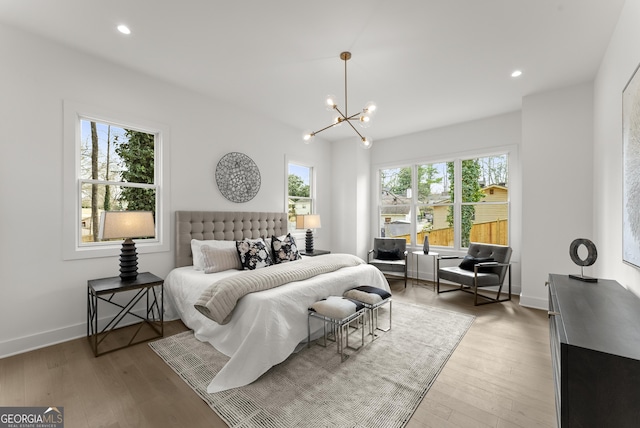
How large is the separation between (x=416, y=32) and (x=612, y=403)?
9.12 feet

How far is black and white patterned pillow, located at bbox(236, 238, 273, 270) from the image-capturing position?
131 inches

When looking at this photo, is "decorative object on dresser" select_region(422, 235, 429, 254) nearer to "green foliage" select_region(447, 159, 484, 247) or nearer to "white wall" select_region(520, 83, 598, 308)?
"green foliage" select_region(447, 159, 484, 247)

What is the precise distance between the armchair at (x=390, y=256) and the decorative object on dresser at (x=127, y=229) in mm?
3577

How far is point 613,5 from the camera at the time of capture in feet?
6.99

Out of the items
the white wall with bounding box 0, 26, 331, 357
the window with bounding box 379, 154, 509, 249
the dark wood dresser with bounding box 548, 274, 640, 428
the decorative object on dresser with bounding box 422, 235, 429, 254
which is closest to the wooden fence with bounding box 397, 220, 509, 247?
the window with bounding box 379, 154, 509, 249

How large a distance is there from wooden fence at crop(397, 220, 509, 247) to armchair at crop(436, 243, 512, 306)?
454mm

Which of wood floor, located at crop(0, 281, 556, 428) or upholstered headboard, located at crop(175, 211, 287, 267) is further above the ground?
upholstered headboard, located at crop(175, 211, 287, 267)

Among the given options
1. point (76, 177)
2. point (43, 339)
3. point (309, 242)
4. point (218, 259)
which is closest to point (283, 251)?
point (218, 259)

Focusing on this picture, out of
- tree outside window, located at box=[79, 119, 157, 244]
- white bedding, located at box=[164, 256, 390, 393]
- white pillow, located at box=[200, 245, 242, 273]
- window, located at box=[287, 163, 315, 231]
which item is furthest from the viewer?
window, located at box=[287, 163, 315, 231]

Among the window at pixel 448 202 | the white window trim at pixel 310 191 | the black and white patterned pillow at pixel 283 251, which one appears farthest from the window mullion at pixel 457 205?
the black and white patterned pillow at pixel 283 251

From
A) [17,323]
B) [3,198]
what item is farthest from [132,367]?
[3,198]

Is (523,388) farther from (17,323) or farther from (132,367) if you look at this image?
(17,323)

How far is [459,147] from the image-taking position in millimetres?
4930

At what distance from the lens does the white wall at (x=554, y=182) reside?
3.41 meters
